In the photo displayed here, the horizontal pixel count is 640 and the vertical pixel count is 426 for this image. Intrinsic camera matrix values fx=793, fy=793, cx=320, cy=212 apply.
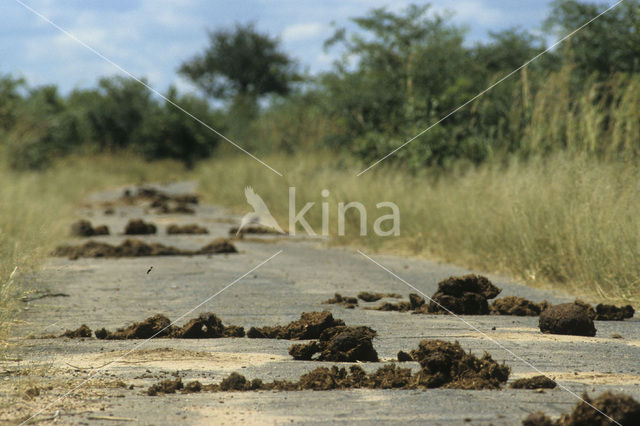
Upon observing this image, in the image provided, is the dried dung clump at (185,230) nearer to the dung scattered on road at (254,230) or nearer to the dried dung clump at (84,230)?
the dung scattered on road at (254,230)

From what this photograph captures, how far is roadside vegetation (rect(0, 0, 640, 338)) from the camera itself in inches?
272

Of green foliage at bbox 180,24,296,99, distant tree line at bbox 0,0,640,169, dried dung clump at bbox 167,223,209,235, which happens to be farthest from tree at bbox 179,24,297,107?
dried dung clump at bbox 167,223,209,235

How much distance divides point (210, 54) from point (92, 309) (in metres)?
46.9

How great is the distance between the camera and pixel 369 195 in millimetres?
10766

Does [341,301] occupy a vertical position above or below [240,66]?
below

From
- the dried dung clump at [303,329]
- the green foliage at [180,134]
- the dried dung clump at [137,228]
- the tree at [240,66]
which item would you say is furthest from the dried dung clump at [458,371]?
the tree at [240,66]

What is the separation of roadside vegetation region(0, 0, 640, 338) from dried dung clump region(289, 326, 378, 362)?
5.86 feet

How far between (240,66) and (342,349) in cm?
4763

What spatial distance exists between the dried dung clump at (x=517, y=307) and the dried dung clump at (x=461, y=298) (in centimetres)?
7

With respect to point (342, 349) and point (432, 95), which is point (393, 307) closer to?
point (342, 349)

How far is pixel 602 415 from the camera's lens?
112 inches

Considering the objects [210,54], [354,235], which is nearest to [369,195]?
[354,235]

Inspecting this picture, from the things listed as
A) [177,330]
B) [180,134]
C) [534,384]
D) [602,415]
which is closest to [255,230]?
[177,330]

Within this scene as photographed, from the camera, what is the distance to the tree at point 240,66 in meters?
50.4
